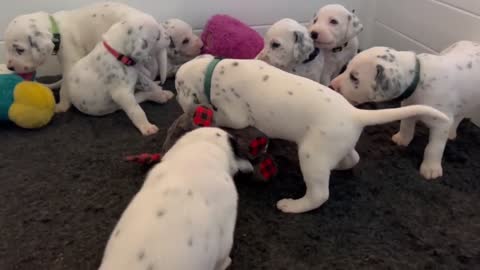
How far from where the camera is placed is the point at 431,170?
10.3 ft

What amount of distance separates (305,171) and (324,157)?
136 millimetres

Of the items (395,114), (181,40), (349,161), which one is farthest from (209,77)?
(181,40)

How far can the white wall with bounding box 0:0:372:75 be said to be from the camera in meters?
4.19

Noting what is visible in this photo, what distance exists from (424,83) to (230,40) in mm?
1738

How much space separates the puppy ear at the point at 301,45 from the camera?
11.3ft

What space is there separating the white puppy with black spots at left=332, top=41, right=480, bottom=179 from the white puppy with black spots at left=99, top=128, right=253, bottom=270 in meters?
1.13

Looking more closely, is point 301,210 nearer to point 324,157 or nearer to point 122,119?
point 324,157

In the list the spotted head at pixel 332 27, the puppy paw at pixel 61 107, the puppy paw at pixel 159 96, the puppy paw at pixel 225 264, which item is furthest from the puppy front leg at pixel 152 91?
the puppy paw at pixel 225 264

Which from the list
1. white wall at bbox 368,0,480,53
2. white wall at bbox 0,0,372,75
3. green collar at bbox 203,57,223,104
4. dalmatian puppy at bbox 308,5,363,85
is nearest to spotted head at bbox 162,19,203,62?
white wall at bbox 0,0,372,75

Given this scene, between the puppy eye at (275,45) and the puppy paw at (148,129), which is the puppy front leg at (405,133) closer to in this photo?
the puppy eye at (275,45)

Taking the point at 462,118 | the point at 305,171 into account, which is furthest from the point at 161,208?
the point at 462,118

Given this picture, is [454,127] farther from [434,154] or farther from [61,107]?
[61,107]

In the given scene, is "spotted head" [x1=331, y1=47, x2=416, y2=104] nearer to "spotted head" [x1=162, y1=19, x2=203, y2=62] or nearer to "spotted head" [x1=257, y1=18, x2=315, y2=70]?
"spotted head" [x1=257, y1=18, x2=315, y2=70]

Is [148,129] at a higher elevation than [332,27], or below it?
below
